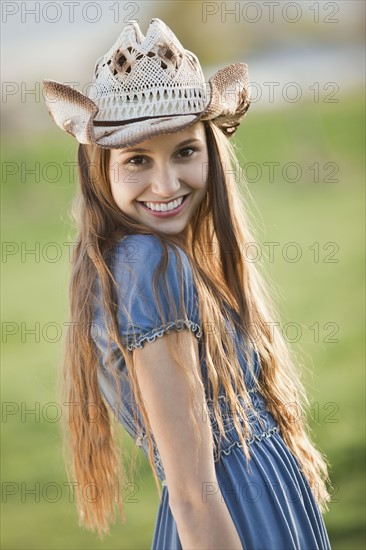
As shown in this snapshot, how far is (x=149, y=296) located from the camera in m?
1.37

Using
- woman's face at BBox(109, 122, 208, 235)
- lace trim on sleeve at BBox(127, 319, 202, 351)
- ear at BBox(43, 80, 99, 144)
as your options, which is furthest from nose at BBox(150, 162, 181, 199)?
lace trim on sleeve at BBox(127, 319, 202, 351)

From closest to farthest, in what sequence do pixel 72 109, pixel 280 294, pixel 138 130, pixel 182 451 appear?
pixel 182 451, pixel 138 130, pixel 72 109, pixel 280 294

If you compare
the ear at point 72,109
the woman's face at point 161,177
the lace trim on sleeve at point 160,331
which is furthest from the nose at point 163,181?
the lace trim on sleeve at point 160,331

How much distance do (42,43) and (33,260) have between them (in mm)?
2264

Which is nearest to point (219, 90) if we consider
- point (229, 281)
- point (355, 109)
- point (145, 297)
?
point (229, 281)

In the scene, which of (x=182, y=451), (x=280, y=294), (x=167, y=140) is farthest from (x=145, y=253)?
(x=280, y=294)

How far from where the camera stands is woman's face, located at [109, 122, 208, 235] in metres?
1.48

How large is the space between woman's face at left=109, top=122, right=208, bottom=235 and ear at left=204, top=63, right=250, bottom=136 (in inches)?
2.4

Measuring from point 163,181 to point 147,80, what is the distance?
0.59 ft

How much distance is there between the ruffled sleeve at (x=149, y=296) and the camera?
1360 mm

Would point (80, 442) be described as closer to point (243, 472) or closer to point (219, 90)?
point (243, 472)

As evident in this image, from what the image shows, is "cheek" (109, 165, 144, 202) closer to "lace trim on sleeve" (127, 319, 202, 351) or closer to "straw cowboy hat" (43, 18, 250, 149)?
"straw cowboy hat" (43, 18, 250, 149)

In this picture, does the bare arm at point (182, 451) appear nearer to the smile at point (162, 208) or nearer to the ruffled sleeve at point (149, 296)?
the ruffled sleeve at point (149, 296)

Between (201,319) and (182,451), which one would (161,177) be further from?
(182,451)
